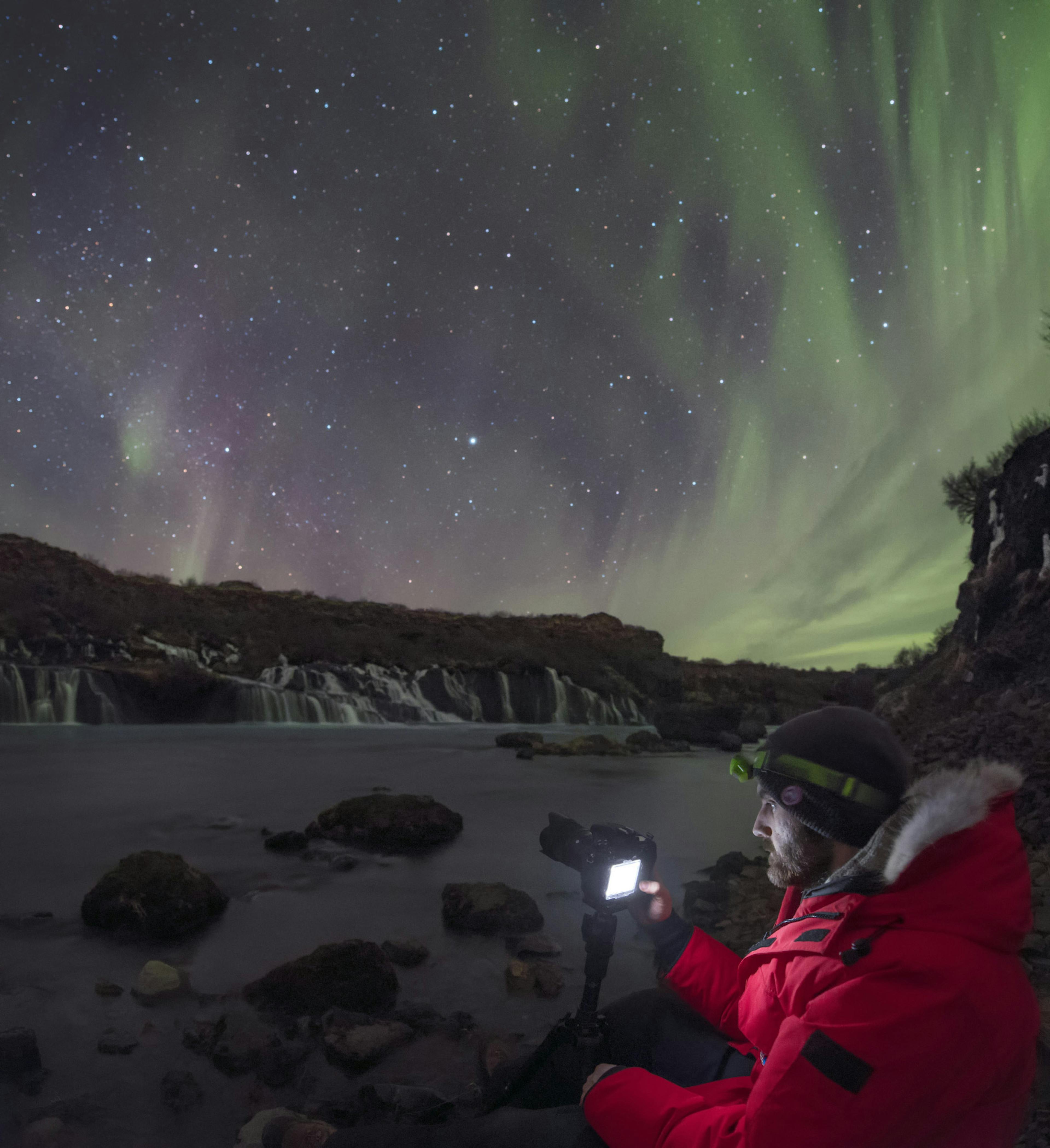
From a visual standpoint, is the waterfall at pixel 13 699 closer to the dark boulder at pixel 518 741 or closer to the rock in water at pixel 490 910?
the dark boulder at pixel 518 741

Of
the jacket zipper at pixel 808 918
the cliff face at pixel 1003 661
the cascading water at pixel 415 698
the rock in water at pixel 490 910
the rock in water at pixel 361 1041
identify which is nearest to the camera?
the jacket zipper at pixel 808 918

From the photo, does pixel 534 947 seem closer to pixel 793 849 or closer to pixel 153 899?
pixel 153 899

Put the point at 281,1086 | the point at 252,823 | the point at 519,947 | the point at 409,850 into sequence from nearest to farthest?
the point at 281,1086, the point at 519,947, the point at 409,850, the point at 252,823

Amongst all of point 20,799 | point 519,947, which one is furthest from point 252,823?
point 519,947

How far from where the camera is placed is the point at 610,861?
7.47ft

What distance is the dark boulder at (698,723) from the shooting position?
32.1m

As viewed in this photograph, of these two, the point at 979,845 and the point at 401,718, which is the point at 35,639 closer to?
the point at 401,718

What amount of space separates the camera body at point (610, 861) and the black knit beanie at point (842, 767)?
52 cm

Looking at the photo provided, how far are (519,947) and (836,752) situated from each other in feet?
16.3

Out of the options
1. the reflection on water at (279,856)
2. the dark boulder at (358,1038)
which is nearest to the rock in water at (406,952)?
the reflection on water at (279,856)

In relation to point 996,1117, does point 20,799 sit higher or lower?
lower

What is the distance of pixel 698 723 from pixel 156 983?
3019cm

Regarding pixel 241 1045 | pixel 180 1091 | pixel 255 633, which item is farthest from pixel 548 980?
pixel 255 633

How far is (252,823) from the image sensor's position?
12.0 meters
